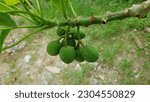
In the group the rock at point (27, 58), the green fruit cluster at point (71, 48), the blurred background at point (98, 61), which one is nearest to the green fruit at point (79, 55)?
the green fruit cluster at point (71, 48)

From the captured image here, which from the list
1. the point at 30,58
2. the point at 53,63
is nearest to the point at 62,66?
the point at 53,63

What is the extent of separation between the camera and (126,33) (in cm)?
348

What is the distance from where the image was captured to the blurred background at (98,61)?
3.15m

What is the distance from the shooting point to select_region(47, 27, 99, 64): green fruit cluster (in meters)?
0.96

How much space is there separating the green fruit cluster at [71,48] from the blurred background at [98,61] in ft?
6.87

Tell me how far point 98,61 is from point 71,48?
2.31m

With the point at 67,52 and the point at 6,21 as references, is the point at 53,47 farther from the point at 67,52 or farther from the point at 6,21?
the point at 6,21

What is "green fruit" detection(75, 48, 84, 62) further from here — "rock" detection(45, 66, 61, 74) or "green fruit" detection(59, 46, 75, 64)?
"rock" detection(45, 66, 61, 74)

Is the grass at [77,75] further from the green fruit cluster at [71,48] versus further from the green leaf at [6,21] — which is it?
the green leaf at [6,21]

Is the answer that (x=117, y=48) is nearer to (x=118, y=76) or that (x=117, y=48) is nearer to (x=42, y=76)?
(x=118, y=76)

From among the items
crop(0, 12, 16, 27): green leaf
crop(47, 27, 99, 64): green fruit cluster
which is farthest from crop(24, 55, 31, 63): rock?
crop(0, 12, 16, 27): green leaf

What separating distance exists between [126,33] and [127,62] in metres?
0.38

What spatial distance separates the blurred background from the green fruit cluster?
6.87ft

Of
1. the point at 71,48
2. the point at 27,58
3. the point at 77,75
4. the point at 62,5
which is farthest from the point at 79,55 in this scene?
the point at 27,58
